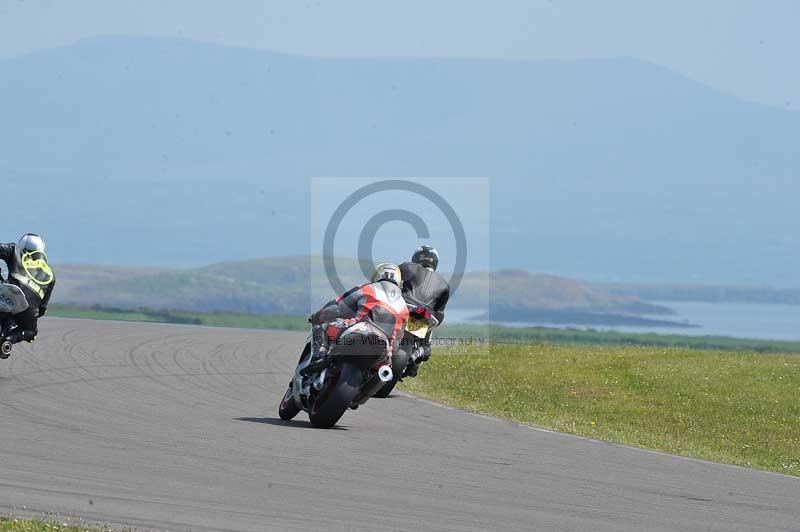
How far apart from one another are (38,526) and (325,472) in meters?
3.53

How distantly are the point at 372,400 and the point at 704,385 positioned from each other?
27.4 ft

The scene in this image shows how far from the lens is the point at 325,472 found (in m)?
13.1

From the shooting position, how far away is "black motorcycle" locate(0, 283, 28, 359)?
20.6 metres

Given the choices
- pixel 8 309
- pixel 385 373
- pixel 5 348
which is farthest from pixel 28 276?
pixel 385 373

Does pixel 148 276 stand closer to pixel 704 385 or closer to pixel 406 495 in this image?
pixel 704 385

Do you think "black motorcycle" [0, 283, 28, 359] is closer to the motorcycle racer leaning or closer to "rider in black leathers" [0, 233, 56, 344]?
"rider in black leathers" [0, 233, 56, 344]

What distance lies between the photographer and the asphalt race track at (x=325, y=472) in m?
11.1

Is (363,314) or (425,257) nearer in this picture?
(363,314)

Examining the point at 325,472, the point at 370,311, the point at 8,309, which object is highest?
the point at 370,311

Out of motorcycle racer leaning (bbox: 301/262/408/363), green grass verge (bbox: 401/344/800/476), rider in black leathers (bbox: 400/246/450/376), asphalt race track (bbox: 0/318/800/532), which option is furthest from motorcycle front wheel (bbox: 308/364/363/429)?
rider in black leathers (bbox: 400/246/450/376)

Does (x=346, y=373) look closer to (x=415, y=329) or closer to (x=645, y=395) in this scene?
(x=415, y=329)

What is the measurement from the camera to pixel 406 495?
39.8 ft

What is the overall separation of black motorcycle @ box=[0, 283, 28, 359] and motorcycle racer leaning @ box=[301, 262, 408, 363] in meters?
5.94

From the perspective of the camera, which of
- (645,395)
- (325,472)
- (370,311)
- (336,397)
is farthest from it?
(645,395)
